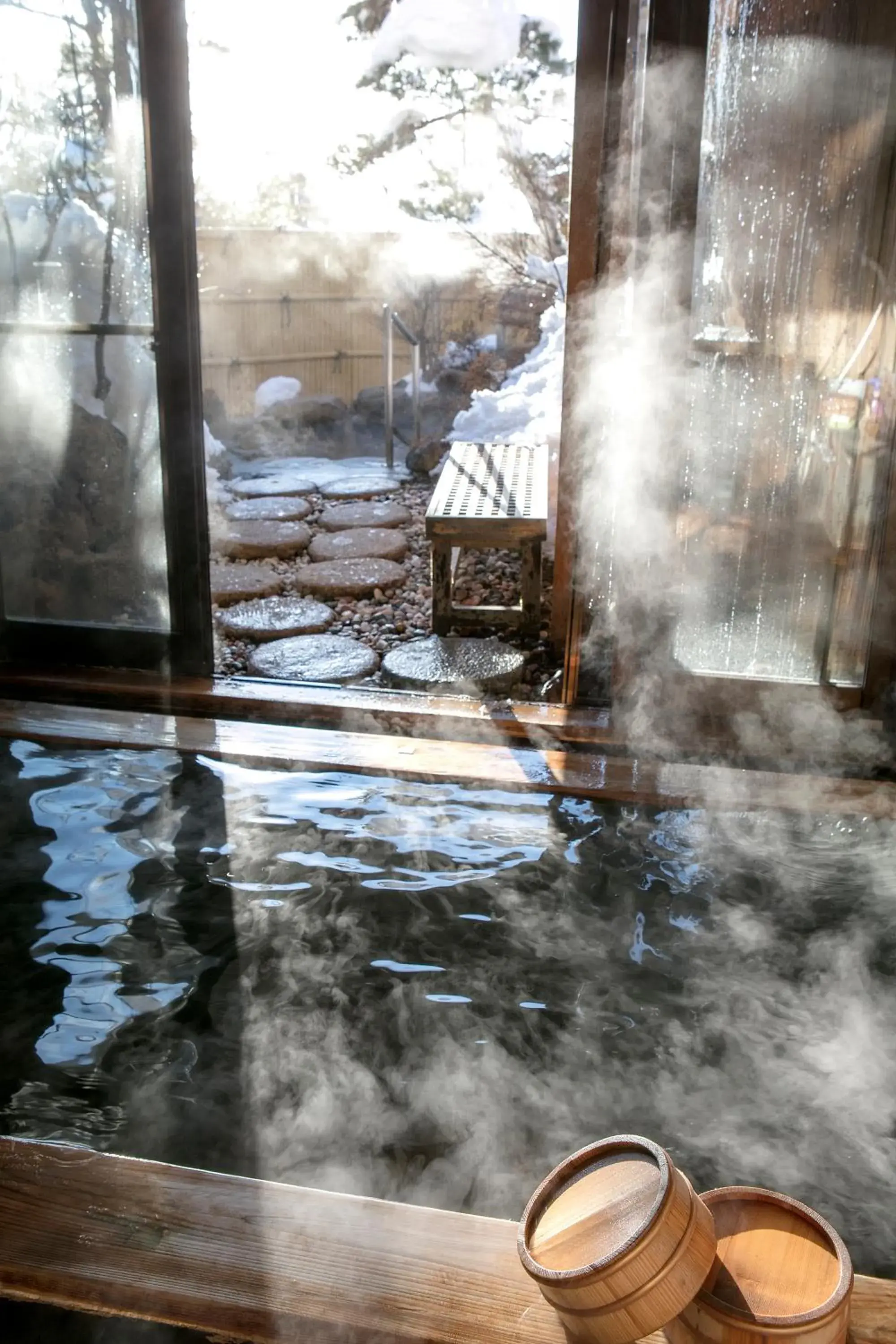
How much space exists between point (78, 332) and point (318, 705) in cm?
151

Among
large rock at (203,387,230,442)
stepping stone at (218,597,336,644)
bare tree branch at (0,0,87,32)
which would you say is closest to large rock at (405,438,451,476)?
large rock at (203,387,230,442)

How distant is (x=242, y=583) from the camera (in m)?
5.43

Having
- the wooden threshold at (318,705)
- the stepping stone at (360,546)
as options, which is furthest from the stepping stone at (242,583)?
the wooden threshold at (318,705)

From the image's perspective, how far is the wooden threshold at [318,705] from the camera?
340 cm

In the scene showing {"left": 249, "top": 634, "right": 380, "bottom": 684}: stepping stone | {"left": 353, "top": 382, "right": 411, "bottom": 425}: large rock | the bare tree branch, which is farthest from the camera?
{"left": 353, "top": 382, "right": 411, "bottom": 425}: large rock

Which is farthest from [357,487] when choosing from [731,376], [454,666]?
[731,376]

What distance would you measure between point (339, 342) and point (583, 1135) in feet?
34.1

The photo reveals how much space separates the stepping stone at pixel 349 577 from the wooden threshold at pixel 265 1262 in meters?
3.98

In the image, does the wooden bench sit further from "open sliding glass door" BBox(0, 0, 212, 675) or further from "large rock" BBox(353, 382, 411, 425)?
"large rock" BBox(353, 382, 411, 425)

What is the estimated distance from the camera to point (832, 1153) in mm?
1770

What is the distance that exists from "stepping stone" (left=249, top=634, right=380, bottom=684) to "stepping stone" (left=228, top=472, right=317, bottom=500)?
9.99ft

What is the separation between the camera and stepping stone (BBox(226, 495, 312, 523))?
6676 millimetres

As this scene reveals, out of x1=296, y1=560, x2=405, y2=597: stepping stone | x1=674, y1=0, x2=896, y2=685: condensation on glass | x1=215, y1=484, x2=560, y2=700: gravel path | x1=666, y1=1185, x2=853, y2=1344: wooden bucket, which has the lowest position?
x1=215, y1=484, x2=560, y2=700: gravel path

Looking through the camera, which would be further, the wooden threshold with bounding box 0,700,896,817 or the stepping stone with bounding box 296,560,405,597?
the stepping stone with bounding box 296,560,405,597
